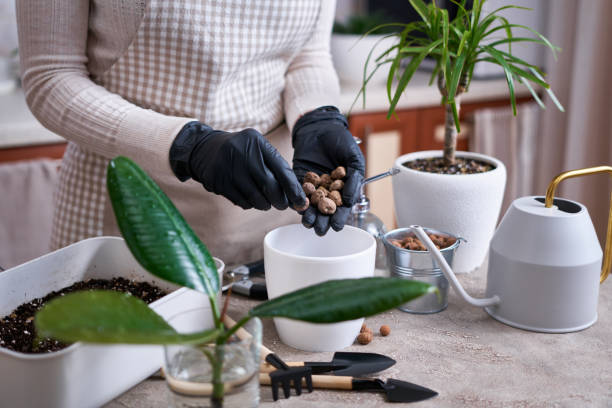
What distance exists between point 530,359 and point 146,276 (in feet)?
1.80

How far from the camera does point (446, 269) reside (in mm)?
862

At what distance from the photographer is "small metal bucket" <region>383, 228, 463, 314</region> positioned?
0.89 m

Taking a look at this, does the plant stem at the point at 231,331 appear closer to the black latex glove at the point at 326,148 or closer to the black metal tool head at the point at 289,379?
the black metal tool head at the point at 289,379

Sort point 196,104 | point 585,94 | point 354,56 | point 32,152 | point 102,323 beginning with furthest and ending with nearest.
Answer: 1. point 354,56
2. point 585,94
3. point 32,152
4. point 196,104
5. point 102,323

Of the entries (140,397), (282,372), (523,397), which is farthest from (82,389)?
(523,397)

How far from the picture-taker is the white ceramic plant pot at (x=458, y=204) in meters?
1.03

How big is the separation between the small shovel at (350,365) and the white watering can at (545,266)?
188 mm

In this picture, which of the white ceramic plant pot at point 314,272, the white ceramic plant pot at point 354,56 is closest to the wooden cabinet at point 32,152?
the white ceramic plant pot at point 354,56

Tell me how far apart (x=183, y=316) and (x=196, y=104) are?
0.64 meters

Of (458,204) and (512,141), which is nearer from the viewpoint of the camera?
(458,204)

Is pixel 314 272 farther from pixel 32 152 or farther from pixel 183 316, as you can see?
pixel 32 152

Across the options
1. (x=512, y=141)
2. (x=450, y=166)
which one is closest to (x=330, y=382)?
(x=450, y=166)

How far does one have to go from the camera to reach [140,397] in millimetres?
690

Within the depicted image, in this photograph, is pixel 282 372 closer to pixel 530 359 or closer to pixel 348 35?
pixel 530 359
